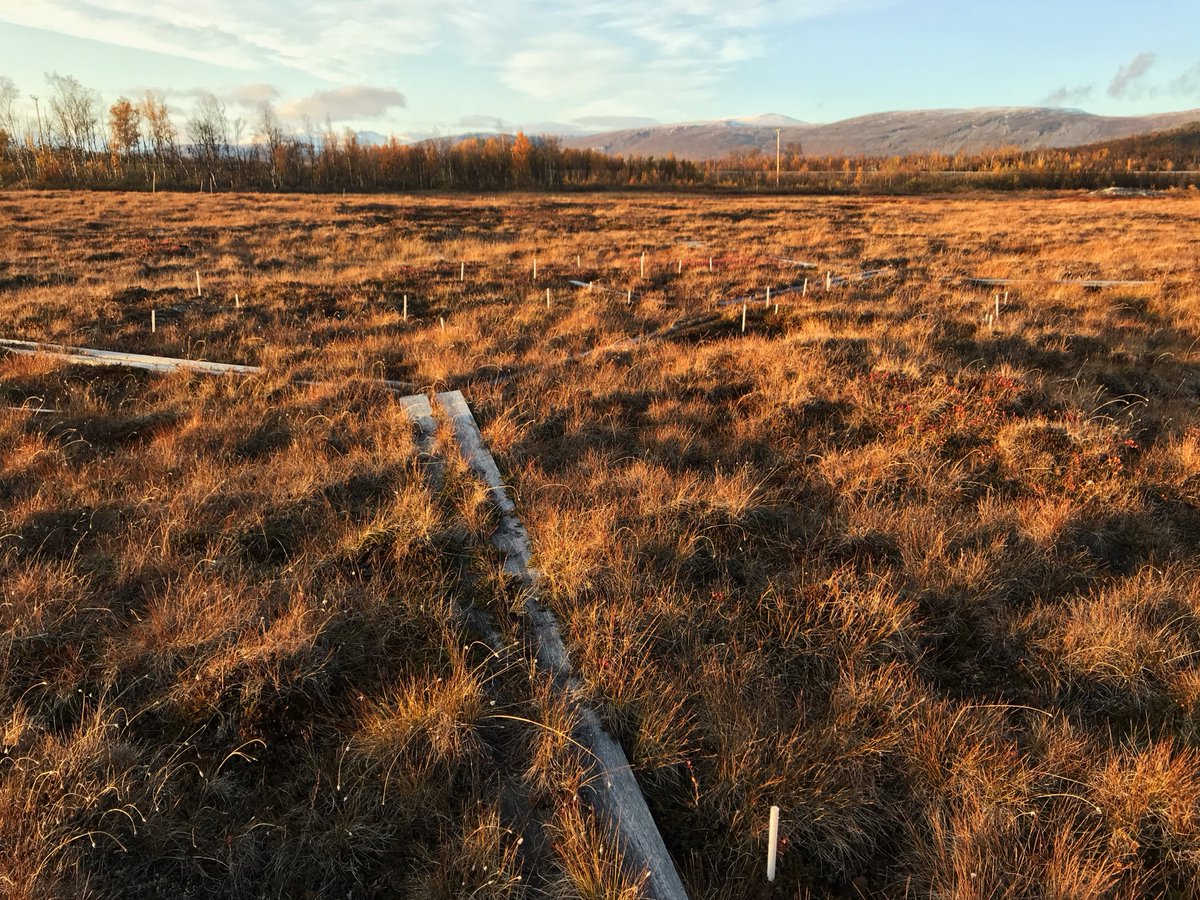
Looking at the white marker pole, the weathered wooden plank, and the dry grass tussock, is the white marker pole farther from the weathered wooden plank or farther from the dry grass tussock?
the weathered wooden plank

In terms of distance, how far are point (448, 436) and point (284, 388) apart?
3.10m

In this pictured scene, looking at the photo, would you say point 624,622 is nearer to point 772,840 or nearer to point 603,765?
point 603,765

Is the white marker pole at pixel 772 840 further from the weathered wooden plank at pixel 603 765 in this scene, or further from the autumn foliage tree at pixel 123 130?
the autumn foliage tree at pixel 123 130

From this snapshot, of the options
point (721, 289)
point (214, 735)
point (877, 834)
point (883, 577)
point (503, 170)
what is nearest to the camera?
point (877, 834)

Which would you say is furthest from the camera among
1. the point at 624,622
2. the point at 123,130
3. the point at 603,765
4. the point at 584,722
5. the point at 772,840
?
the point at 123,130

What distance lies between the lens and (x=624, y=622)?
3730 millimetres

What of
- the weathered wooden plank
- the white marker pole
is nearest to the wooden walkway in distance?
the weathered wooden plank

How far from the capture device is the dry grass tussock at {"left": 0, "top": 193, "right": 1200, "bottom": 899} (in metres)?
2.62

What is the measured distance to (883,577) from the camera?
4320 mm

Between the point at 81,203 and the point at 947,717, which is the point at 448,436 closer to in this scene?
the point at 947,717

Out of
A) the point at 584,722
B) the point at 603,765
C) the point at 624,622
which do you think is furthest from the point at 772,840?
the point at 624,622

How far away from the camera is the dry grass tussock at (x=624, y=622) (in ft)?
8.59

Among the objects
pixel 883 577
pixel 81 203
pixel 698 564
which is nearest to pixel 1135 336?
pixel 883 577

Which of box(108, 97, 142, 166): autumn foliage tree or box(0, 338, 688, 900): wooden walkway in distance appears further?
box(108, 97, 142, 166): autumn foliage tree
